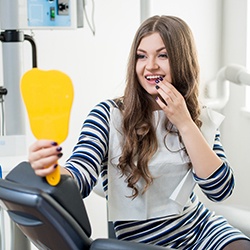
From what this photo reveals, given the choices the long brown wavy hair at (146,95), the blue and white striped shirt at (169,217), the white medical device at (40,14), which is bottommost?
the blue and white striped shirt at (169,217)

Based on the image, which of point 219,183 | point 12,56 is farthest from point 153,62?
point 12,56

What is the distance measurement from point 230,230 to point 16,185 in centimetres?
82

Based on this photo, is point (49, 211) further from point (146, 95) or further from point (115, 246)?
point (146, 95)

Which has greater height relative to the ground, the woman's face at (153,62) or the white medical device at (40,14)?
the white medical device at (40,14)

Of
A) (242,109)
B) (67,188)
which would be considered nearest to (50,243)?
(67,188)

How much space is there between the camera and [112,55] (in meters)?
2.92

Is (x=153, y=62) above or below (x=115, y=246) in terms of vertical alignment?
above

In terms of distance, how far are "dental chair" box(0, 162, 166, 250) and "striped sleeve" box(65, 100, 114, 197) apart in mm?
376

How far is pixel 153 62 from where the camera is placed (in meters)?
1.62

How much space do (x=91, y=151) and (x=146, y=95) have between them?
0.84 ft

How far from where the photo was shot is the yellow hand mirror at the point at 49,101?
1.02m

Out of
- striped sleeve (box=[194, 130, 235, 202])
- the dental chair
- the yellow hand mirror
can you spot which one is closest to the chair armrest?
the dental chair

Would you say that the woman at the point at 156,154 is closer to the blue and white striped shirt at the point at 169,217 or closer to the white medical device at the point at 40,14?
the blue and white striped shirt at the point at 169,217

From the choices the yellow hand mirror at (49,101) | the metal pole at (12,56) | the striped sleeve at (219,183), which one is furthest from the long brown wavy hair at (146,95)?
the yellow hand mirror at (49,101)
